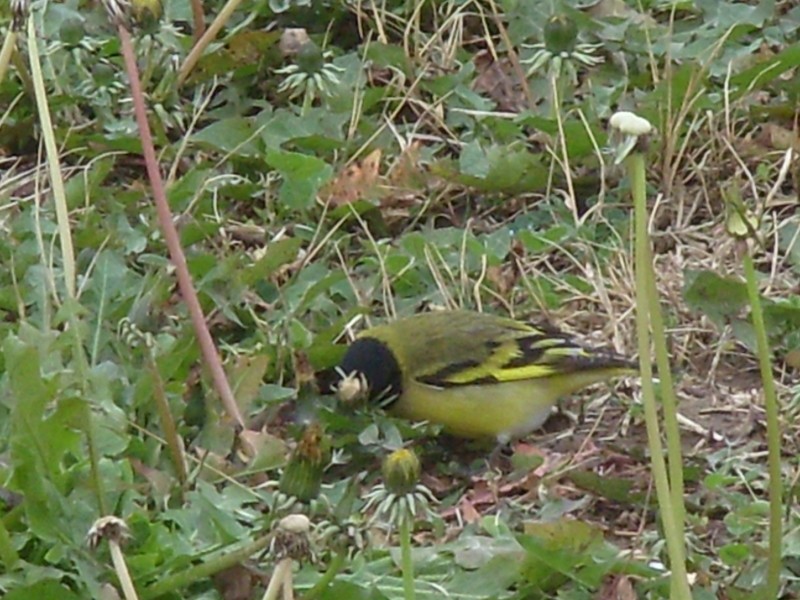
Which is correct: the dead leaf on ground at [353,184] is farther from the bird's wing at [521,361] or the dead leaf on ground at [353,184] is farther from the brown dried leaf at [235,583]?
the brown dried leaf at [235,583]

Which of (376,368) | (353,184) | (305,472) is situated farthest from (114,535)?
(353,184)

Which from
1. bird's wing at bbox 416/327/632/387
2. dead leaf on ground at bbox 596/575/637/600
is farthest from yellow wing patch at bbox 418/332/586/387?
dead leaf on ground at bbox 596/575/637/600

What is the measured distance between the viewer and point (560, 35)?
4176 mm

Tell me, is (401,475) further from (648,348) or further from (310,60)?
(310,60)

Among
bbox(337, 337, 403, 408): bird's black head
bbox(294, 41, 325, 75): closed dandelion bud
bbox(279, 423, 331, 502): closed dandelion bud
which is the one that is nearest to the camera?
bbox(279, 423, 331, 502): closed dandelion bud

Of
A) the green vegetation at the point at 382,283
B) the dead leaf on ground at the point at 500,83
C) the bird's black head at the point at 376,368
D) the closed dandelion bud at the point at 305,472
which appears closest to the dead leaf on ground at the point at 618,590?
the green vegetation at the point at 382,283

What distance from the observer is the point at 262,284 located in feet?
13.2

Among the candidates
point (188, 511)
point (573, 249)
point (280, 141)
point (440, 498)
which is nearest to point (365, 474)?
point (440, 498)

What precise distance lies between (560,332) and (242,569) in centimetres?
119

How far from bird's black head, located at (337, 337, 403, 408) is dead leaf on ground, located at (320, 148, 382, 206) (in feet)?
2.64

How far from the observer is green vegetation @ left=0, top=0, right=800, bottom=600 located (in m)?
2.72

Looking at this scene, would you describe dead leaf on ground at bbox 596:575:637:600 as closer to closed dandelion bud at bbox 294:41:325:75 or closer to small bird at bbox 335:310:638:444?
small bird at bbox 335:310:638:444

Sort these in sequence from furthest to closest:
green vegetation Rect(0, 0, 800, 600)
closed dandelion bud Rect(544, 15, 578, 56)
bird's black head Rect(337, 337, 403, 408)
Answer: closed dandelion bud Rect(544, 15, 578, 56)
bird's black head Rect(337, 337, 403, 408)
green vegetation Rect(0, 0, 800, 600)

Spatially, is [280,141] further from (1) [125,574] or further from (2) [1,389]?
Result: (1) [125,574]
